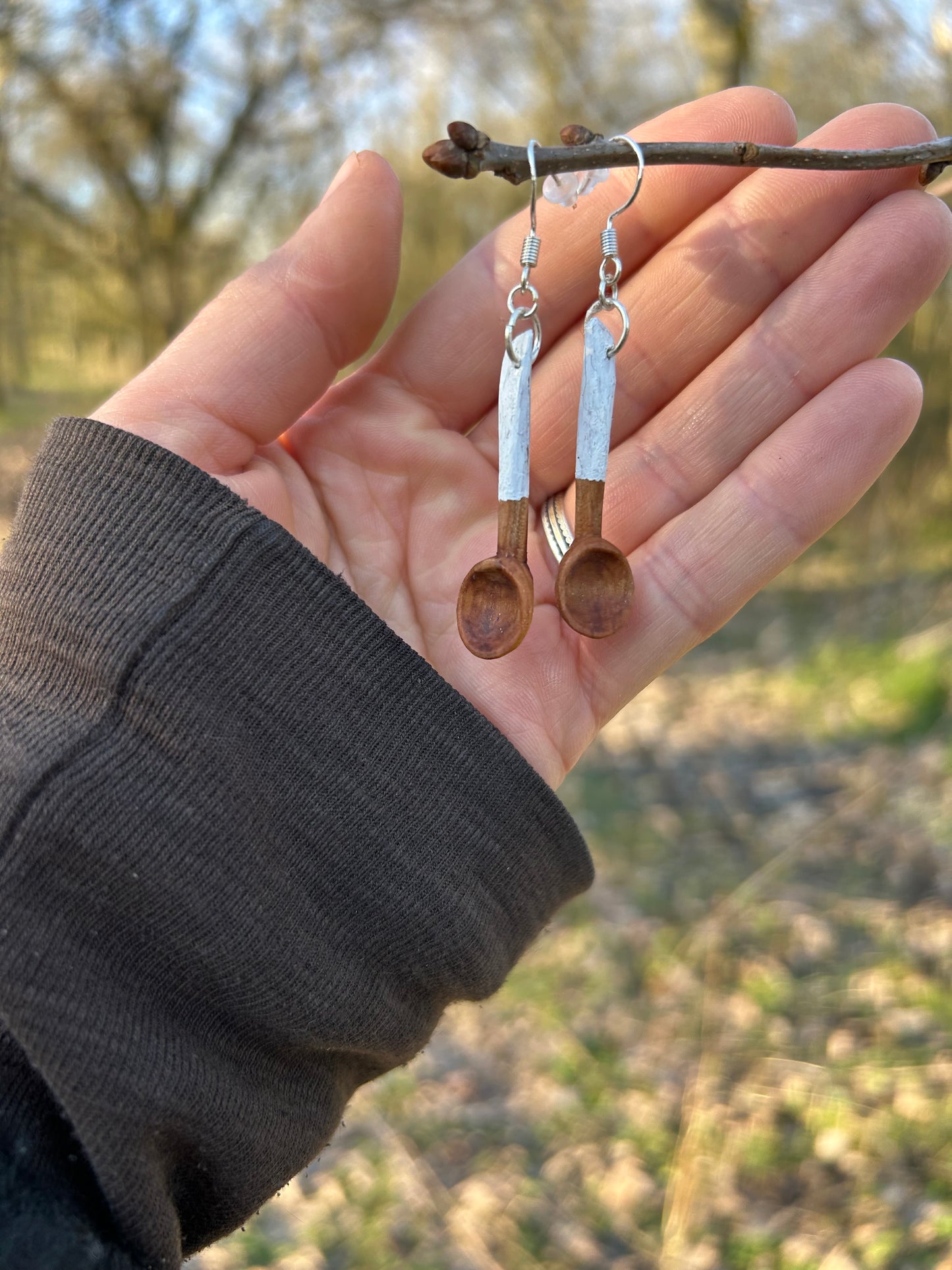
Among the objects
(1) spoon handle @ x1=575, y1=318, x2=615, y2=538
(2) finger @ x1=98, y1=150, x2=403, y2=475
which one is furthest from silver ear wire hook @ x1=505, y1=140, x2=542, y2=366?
(2) finger @ x1=98, y1=150, x2=403, y2=475

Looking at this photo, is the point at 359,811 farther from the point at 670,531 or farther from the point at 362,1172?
the point at 362,1172

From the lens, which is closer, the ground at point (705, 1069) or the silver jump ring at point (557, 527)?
the silver jump ring at point (557, 527)

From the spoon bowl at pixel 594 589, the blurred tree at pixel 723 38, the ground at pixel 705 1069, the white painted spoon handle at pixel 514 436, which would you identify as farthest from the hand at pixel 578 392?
the blurred tree at pixel 723 38

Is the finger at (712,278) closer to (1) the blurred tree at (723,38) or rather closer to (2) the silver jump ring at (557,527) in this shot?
(2) the silver jump ring at (557,527)

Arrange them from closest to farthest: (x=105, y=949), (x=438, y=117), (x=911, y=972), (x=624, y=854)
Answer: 1. (x=105, y=949)
2. (x=911, y=972)
3. (x=624, y=854)
4. (x=438, y=117)

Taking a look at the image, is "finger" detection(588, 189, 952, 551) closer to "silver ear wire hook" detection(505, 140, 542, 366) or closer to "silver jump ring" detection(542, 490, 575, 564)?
"silver jump ring" detection(542, 490, 575, 564)

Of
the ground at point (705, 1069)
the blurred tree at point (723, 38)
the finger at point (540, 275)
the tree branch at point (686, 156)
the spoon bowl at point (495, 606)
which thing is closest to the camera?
the tree branch at point (686, 156)

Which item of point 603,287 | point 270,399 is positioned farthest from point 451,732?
point 603,287
